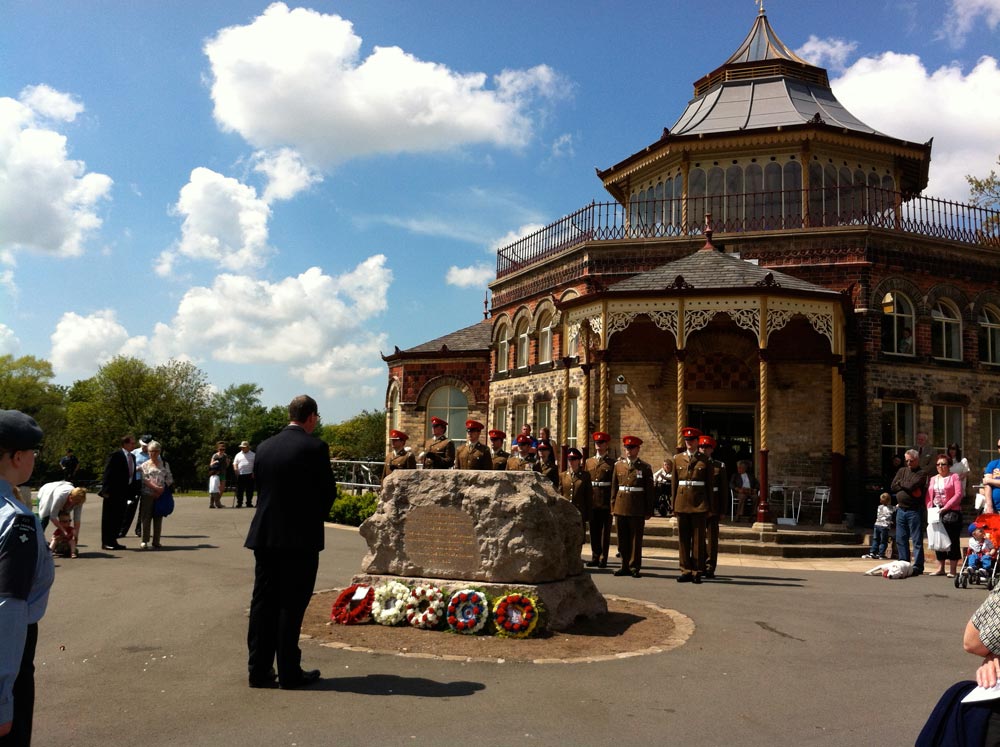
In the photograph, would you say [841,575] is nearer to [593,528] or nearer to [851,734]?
[593,528]

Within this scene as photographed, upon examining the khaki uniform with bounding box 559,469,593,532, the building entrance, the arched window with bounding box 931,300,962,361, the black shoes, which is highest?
the arched window with bounding box 931,300,962,361

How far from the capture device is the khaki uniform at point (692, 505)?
35.2ft

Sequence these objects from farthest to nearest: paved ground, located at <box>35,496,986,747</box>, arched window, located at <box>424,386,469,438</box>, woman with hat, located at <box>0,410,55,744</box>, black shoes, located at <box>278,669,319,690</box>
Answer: arched window, located at <box>424,386,469,438</box> < black shoes, located at <box>278,669,319,690</box> < paved ground, located at <box>35,496,986,747</box> < woman with hat, located at <box>0,410,55,744</box>

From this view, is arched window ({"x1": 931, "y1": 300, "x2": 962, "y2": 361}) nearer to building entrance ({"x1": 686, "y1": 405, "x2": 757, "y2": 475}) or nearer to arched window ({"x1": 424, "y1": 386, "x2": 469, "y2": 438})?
building entrance ({"x1": 686, "y1": 405, "x2": 757, "y2": 475})

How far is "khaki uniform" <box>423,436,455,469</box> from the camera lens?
33.2 feet

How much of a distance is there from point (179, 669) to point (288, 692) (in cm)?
107

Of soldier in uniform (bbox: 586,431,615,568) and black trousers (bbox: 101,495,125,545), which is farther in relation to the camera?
black trousers (bbox: 101,495,125,545)

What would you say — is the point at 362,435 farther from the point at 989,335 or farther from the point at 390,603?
the point at 390,603

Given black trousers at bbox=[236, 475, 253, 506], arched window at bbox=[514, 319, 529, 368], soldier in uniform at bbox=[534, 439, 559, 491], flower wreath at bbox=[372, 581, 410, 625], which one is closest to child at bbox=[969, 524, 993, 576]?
soldier in uniform at bbox=[534, 439, 559, 491]

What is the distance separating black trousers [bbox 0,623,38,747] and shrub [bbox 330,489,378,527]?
47.2 ft

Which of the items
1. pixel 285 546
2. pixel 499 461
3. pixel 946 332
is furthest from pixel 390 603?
pixel 946 332

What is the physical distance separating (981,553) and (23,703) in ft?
38.3

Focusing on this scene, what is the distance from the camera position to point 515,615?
6.84 meters

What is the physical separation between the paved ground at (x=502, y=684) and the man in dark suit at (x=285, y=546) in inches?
9.2
